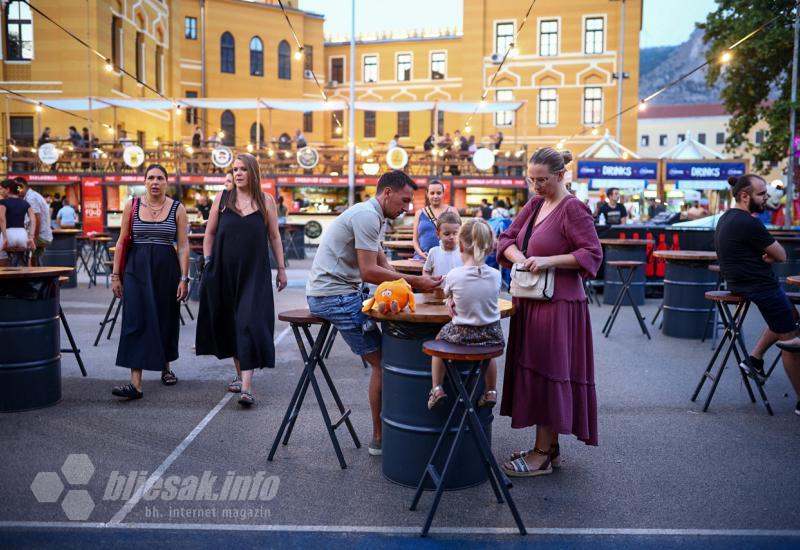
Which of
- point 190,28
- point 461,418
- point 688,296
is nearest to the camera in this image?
point 461,418

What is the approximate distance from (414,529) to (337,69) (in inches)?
1815

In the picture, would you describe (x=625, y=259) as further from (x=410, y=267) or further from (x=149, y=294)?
(x=149, y=294)

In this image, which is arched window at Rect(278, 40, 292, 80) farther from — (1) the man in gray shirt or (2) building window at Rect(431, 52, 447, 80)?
(1) the man in gray shirt

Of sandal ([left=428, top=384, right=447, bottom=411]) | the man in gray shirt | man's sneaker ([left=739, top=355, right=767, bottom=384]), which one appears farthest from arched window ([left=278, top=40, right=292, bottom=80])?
sandal ([left=428, top=384, right=447, bottom=411])

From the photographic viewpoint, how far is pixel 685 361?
818 centimetres

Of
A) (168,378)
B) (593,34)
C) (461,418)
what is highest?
(593,34)

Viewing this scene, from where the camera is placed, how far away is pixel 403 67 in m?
45.8

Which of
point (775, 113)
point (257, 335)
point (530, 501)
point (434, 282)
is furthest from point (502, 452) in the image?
point (775, 113)

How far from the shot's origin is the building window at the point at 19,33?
32.7 metres

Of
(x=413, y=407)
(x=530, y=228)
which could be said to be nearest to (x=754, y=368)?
(x=530, y=228)

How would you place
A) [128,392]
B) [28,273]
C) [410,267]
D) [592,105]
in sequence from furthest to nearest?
[592,105] < [410,267] < [128,392] < [28,273]

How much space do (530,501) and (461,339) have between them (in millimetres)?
1042

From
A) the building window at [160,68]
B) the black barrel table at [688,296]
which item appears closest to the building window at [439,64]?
the building window at [160,68]

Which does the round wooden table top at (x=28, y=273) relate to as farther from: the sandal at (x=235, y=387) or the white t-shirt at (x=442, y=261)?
the white t-shirt at (x=442, y=261)
